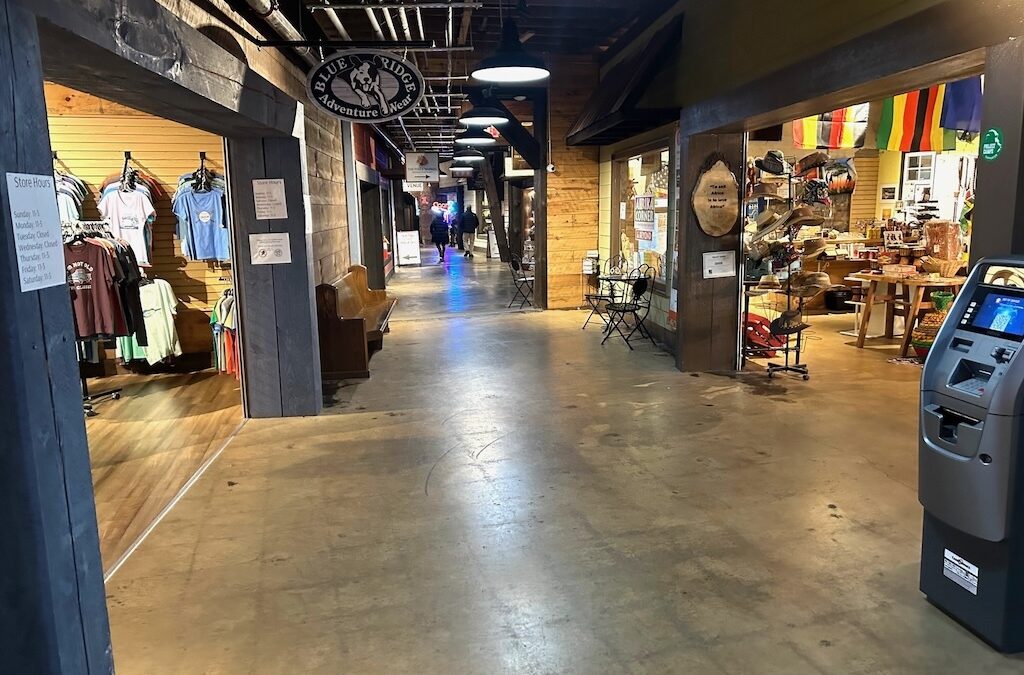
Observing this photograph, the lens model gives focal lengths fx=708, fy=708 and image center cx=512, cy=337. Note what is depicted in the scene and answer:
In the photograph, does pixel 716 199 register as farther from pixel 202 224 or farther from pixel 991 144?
pixel 202 224

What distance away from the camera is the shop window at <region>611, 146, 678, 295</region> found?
7770mm

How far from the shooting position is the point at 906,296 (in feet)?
25.0

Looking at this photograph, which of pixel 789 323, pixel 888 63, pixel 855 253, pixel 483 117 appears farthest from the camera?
pixel 855 253

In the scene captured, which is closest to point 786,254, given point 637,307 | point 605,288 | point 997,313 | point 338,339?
point 637,307

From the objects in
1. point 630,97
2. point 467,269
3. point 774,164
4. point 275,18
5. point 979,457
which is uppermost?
point 275,18

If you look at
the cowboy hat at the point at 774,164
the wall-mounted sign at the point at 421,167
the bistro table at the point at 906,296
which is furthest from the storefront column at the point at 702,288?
the wall-mounted sign at the point at 421,167

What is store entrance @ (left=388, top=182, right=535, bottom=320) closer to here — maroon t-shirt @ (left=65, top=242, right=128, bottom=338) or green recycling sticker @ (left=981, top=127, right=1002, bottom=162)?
maroon t-shirt @ (left=65, top=242, right=128, bottom=338)

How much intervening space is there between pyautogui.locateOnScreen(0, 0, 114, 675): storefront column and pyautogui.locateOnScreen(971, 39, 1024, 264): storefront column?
3342mm

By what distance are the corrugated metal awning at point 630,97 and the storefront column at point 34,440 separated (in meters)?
5.73

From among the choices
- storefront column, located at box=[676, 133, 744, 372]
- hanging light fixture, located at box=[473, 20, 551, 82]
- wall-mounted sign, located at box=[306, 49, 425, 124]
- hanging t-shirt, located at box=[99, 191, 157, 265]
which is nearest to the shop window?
storefront column, located at box=[676, 133, 744, 372]

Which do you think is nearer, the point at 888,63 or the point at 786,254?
the point at 888,63

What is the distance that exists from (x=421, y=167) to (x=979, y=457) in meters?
15.4

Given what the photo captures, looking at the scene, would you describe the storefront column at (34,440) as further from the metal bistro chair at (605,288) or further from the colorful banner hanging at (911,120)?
the metal bistro chair at (605,288)

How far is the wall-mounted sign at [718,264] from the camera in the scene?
646cm
